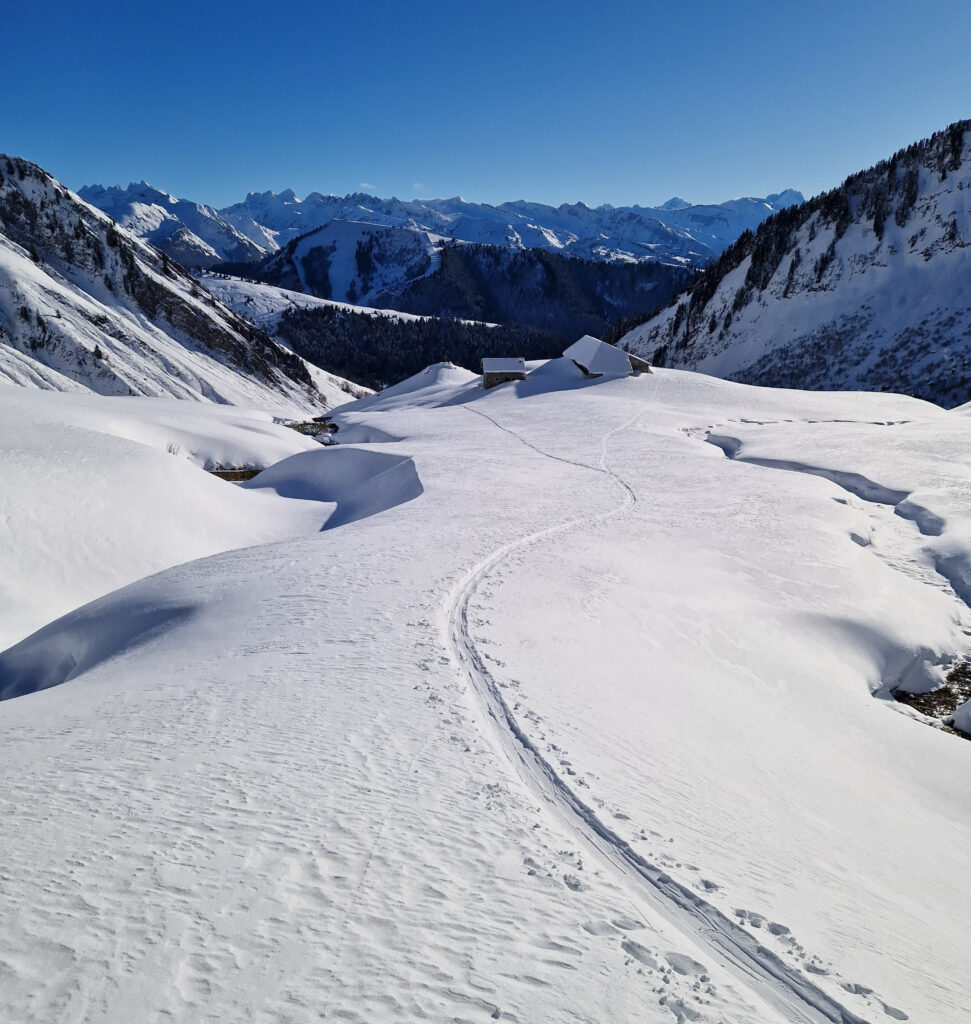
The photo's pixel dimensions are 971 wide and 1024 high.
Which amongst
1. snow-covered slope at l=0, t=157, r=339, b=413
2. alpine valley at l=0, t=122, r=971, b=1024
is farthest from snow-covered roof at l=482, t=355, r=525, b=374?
snow-covered slope at l=0, t=157, r=339, b=413

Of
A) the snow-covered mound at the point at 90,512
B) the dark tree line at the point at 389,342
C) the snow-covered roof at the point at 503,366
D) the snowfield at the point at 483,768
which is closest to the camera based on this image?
the snowfield at the point at 483,768

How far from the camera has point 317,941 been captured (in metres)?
4.14

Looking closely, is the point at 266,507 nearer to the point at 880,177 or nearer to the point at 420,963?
the point at 420,963

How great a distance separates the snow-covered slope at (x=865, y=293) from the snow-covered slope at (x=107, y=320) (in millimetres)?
65970

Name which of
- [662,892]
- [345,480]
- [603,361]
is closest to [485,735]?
[662,892]

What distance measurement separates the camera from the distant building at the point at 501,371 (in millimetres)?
64938

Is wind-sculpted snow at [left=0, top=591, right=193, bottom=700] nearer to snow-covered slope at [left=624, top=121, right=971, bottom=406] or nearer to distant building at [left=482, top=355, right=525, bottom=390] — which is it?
distant building at [left=482, top=355, right=525, bottom=390]

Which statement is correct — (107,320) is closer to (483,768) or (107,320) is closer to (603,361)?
(603,361)

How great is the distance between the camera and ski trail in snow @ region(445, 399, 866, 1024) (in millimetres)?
4281

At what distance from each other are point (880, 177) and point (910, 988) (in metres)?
96.6

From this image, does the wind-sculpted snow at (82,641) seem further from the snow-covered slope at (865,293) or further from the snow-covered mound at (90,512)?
the snow-covered slope at (865,293)

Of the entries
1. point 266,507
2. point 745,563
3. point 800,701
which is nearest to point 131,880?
point 800,701

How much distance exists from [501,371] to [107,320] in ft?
177

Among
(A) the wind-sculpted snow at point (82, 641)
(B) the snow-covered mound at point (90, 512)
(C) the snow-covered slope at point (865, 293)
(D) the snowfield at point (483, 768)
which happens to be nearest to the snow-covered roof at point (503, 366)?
(C) the snow-covered slope at point (865, 293)
